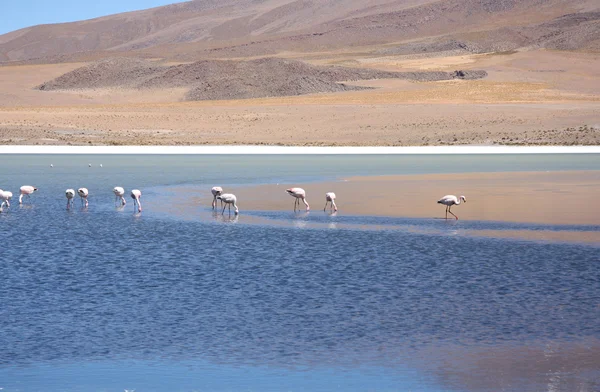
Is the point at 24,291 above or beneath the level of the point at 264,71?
beneath

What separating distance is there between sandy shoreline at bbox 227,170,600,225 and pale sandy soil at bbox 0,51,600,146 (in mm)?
17479

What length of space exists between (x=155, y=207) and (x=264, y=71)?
69.0m

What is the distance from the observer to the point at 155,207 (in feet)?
69.6

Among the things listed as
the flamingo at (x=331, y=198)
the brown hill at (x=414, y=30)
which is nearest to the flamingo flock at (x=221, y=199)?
the flamingo at (x=331, y=198)

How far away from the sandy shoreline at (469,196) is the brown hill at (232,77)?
54.6m

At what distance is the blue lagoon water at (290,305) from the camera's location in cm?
820

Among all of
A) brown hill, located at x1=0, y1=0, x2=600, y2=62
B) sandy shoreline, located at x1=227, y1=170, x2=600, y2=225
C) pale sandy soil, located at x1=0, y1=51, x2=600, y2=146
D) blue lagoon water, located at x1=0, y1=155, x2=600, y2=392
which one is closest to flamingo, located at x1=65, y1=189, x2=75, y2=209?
blue lagoon water, located at x1=0, y1=155, x2=600, y2=392

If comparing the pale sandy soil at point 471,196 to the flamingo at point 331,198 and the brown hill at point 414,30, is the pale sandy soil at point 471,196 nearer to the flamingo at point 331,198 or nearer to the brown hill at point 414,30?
the flamingo at point 331,198

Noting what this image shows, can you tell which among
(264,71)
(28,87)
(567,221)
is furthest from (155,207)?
(28,87)

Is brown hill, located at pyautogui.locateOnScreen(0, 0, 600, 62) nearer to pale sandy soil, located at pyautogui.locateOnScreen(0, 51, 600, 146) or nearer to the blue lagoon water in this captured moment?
pale sandy soil, located at pyautogui.locateOnScreen(0, 51, 600, 146)

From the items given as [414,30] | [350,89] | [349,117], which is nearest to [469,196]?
[349,117]

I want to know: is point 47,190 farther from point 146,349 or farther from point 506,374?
point 506,374

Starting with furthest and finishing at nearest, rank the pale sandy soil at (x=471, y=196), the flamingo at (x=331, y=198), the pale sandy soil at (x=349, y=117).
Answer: the pale sandy soil at (x=349, y=117), the flamingo at (x=331, y=198), the pale sandy soil at (x=471, y=196)

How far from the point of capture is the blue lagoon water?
820 cm
